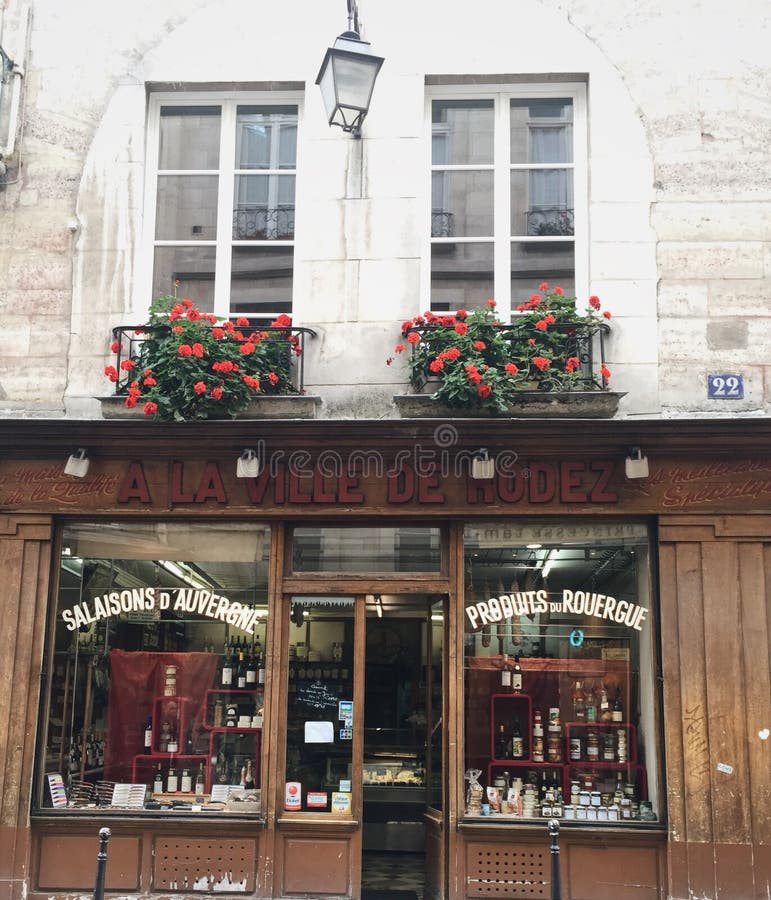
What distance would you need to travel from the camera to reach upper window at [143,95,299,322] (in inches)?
388

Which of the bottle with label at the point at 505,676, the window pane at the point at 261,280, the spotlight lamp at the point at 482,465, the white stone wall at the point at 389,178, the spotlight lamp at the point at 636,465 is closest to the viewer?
the spotlight lamp at the point at 636,465

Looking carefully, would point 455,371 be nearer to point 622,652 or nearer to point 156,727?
point 622,652

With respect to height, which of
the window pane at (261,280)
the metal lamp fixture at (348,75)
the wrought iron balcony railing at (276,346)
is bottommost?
the wrought iron balcony railing at (276,346)

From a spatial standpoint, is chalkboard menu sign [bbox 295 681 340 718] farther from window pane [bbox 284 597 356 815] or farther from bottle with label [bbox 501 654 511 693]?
bottle with label [bbox 501 654 511 693]

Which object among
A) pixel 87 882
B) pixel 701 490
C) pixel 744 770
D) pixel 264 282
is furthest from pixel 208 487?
pixel 744 770

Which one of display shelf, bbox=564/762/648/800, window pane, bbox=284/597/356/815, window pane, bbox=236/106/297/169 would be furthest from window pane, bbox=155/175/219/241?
display shelf, bbox=564/762/648/800

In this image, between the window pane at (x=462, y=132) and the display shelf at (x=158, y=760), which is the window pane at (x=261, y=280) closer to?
the window pane at (x=462, y=132)

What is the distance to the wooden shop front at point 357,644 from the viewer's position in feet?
28.8

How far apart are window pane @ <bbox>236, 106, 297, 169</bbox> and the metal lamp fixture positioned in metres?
1.07

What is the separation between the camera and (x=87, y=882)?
29.0 feet

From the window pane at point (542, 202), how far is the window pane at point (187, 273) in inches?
112

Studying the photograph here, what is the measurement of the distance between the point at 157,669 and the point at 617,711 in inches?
158

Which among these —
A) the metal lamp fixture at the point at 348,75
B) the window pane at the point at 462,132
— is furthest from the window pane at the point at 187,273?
the window pane at the point at 462,132

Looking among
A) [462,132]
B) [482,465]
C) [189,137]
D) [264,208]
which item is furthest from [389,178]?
[482,465]
